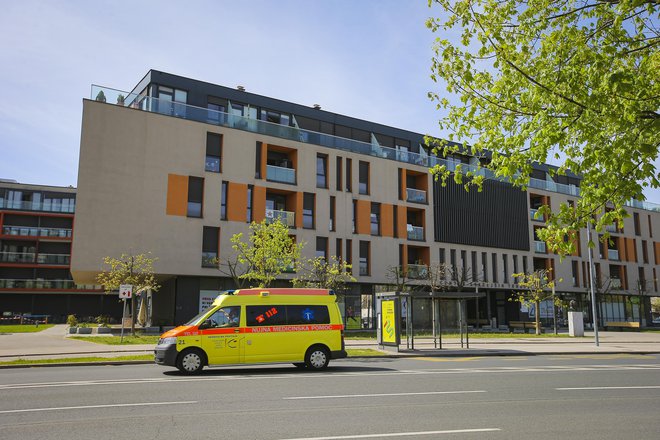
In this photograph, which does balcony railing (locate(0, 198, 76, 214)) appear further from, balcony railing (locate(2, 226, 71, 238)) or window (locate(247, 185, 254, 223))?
window (locate(247, 185, 254, 223))

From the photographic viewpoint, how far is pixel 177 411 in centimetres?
834

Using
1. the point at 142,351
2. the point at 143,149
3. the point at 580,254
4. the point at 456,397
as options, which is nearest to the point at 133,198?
the point at 143,149

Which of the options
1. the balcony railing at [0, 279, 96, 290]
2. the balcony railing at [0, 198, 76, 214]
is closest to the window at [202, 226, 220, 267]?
the balcony railing at [0, 279, 96, 290]

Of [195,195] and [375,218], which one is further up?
[195,195]

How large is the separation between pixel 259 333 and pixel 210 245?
815 inches

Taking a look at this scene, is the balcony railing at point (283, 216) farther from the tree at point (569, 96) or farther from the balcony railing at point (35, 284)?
the balcony railing at point (35, 284)

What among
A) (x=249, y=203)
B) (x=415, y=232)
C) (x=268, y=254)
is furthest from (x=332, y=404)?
(x=415, y=232)

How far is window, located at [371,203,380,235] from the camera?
40.8 metres

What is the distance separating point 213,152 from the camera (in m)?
35.1

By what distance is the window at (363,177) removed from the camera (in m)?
40.8

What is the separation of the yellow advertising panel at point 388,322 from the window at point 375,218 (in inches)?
765

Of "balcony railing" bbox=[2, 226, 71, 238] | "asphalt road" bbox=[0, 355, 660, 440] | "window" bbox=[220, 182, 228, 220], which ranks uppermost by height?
"balcony railing" bbox=[2, 226, 71, 238]

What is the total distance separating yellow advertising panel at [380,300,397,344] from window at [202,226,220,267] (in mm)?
15315

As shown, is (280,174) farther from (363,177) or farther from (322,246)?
(363,177)
